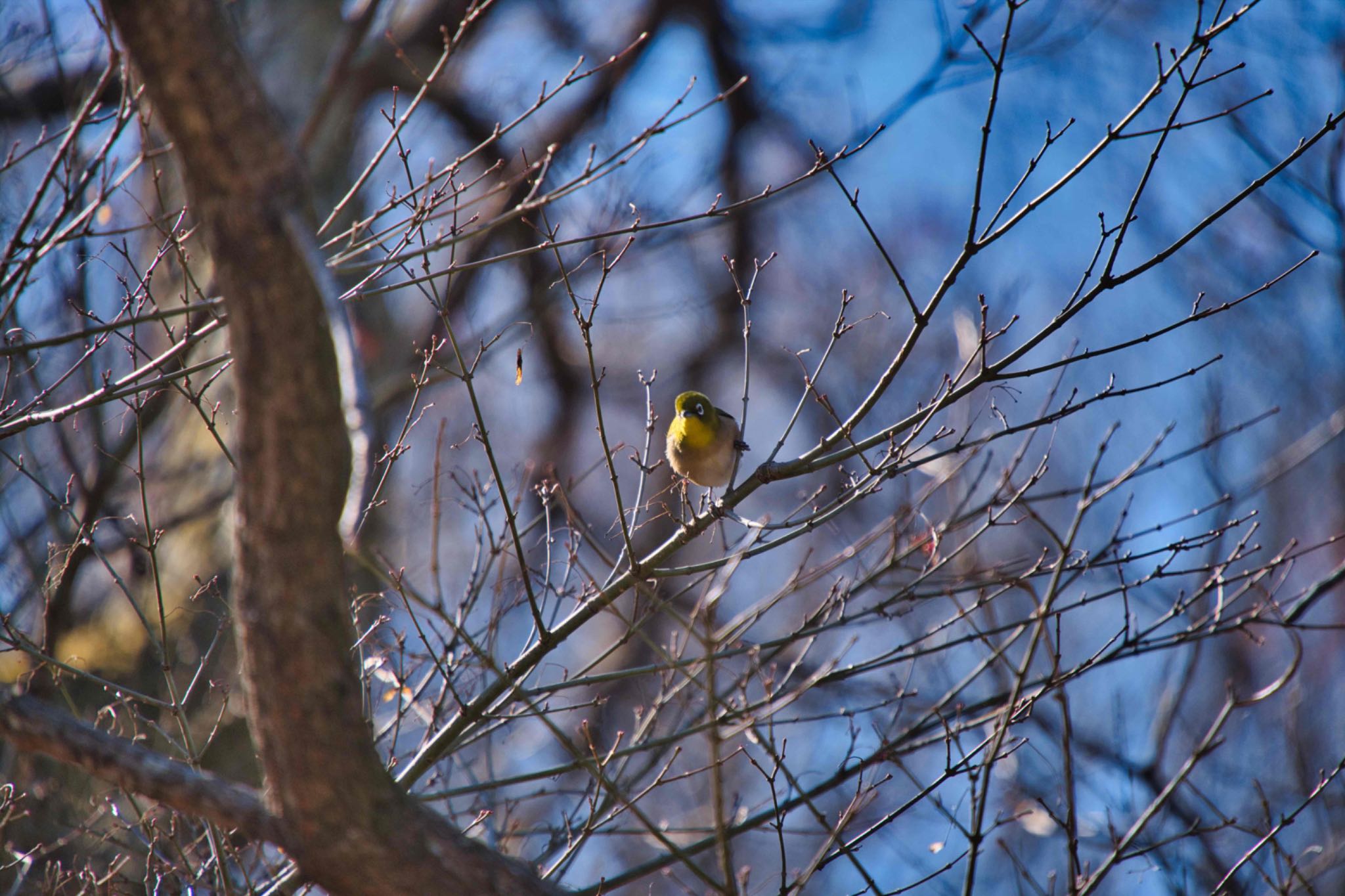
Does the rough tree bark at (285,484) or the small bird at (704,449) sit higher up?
the small bird at (704,449)

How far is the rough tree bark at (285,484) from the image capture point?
2.00 meters

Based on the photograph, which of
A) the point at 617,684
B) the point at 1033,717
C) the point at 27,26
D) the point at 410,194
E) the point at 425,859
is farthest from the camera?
the point at 617,684

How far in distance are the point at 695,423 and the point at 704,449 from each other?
16 cm

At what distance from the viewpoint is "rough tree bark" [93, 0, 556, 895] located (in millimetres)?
1996

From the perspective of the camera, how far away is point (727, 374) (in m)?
15.0

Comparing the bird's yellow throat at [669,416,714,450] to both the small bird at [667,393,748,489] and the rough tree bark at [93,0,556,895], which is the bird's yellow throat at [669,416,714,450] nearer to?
the small bird at [667,393,748,489]

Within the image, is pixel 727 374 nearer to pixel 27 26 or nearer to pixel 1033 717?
pixel 1033 717

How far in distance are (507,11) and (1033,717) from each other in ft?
33.2

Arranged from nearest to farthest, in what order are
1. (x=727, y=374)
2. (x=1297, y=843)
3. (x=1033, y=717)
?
(x=1033, y=717)
(x=1297, y=843)
(x=727, y=374)

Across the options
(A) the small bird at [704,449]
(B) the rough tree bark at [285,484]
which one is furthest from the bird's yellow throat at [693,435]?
(B) the rough tree bark at [285,484]

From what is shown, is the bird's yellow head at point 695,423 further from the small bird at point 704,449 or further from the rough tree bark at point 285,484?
the rough tree bark at point 285,484

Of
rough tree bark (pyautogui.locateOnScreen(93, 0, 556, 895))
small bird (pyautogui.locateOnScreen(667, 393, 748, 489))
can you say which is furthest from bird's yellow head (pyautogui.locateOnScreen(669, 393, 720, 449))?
rough tree bark (pyautogui.locateOnScreen(93, 0, 556, 895))

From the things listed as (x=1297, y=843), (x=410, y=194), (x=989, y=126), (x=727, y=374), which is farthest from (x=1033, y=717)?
(x=727, y=374)

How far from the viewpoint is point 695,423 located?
15.8 ft
